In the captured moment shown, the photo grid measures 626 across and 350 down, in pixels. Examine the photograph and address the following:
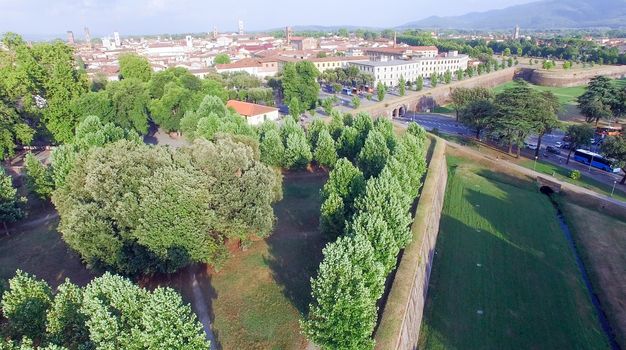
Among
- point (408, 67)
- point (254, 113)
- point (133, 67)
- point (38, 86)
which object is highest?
point (133, 67)

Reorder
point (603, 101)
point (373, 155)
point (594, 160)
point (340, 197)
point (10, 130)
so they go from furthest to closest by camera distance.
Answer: point (603, 101)
point (594, 160)
point (10, 130)
point (373, 155)
point (340, 197)

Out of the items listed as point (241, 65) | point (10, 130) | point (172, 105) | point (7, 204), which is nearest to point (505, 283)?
point (7, 204)

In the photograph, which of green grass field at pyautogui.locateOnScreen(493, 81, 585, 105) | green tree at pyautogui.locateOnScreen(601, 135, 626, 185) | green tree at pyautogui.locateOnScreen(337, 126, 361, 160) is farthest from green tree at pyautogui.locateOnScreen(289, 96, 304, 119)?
green grass field at pyautogui.locateOnScreen(493, 81, 585, 105)

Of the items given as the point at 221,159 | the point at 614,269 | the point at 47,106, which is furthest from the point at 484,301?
the point at 47,106

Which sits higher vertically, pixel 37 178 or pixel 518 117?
pixel 518 117

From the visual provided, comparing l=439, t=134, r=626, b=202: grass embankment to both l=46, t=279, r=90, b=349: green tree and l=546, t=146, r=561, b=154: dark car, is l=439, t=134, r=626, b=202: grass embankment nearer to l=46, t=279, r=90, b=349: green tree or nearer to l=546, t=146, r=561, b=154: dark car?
l=546, t=146, r=561, b=154: dark car

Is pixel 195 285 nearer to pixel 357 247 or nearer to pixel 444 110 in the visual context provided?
pixel 357 247
